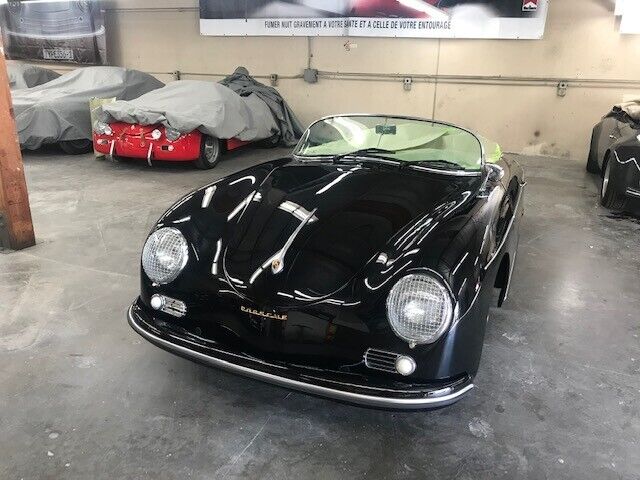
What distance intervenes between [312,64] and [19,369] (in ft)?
25.7

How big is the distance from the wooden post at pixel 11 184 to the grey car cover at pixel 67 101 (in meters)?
3.76

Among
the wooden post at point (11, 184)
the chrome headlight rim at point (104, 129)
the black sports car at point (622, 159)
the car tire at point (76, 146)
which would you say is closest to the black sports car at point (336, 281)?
the wooden post at point (11, 184)

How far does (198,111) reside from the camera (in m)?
6.62

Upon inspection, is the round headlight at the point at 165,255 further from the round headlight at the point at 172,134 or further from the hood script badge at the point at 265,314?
the round headlight at the point at 172,134

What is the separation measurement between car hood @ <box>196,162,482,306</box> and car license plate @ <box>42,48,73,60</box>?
10155 millimetres

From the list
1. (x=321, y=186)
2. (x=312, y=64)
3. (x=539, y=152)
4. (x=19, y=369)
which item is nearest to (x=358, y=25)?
(x=312, y=64)

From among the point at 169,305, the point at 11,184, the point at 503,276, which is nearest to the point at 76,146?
the point at 11,184

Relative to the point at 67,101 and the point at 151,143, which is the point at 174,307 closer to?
the point at 151,143

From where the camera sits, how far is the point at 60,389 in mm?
2275

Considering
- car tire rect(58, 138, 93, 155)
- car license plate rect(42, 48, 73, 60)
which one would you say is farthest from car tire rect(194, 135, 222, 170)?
car license plate rect(42, 48, 73, 60)

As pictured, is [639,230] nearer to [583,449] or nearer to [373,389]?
[583,449]

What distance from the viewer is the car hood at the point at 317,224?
1.98 metres

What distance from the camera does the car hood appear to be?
1981 millimetres

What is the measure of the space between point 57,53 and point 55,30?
45 cm
